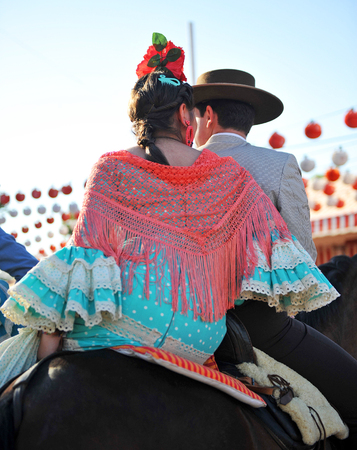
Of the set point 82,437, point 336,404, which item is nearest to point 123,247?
point 82,437

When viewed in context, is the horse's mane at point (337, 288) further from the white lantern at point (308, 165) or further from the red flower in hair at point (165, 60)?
the white lantern at point (308, 165)

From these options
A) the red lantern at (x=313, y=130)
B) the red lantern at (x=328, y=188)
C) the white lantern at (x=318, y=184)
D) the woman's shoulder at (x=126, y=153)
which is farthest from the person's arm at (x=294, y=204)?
the red lantern at (x=328, y=188)

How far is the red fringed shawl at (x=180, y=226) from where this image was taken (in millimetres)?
1653

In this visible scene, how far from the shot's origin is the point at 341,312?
2.78 meters

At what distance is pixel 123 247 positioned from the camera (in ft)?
5.55

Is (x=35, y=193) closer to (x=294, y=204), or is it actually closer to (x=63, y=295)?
→ (x=294, y=204)

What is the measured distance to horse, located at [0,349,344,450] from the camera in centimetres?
126

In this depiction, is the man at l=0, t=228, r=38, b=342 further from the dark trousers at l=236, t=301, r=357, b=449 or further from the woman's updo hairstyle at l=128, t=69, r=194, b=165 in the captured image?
the dark trousers at l=236, t=301, r=357, b=449

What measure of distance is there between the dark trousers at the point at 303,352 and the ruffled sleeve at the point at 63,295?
0.77 m

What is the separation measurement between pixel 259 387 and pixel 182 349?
435 mm

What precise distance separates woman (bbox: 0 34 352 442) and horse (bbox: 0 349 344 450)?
0.13m

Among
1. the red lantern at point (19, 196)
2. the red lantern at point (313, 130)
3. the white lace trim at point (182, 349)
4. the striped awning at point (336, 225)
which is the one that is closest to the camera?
the white lace trim at point (182, 349)

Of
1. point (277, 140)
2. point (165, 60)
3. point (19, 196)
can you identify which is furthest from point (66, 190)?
point (165, 60)

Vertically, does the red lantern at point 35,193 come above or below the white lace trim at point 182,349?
below
